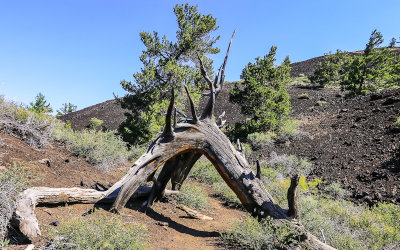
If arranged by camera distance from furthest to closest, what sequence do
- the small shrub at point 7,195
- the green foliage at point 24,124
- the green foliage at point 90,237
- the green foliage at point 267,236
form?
the green foliage at point 24,124, the green foliage at point 267,236, the small shrub at point 7,195, the green foliage at point 90,237

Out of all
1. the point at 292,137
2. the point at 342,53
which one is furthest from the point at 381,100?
the point at 342,53

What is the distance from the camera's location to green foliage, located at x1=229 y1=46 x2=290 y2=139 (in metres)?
14.3

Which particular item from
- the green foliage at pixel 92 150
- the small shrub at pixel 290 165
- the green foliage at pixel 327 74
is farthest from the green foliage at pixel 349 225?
the green foliage at pixel 327 74

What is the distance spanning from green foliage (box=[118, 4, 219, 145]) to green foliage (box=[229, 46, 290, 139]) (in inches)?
106

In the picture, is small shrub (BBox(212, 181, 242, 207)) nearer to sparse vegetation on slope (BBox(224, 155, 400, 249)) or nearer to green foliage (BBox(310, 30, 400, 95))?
sparse vegetation on slope (BBox(224, 155, 400, 249))

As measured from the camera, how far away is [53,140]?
25.1 ft

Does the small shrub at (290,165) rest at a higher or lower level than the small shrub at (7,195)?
higher

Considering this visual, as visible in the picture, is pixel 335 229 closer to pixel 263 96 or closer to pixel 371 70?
pixel 263 96

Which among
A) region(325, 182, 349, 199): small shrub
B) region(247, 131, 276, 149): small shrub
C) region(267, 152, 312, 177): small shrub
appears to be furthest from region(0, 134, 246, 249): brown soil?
region(247, 131, 276, 149): small shrub

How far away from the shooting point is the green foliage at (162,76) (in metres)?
12.4

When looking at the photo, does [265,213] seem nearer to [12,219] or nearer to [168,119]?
[168,119]

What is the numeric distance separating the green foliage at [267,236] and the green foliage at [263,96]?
1066 cm

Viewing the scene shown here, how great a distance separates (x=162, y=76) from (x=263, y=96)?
603 centimetres

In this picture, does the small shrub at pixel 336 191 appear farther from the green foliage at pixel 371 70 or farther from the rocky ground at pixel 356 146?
the green foliage at pixel 371 70
